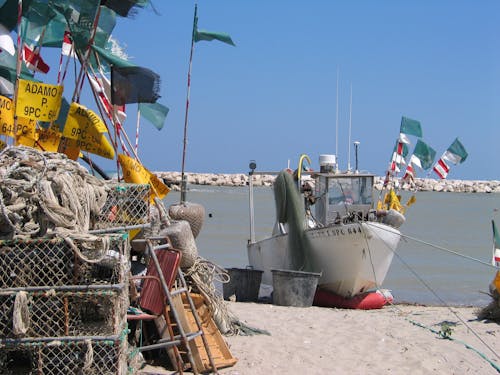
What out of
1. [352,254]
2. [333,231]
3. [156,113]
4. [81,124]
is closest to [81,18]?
[81,124]

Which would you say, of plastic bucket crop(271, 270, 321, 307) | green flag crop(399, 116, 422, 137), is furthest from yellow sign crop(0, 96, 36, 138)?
green flag crop(399, 116, 422, 137)

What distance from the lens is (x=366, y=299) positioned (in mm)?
12547

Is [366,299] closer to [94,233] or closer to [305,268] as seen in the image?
[305,268]

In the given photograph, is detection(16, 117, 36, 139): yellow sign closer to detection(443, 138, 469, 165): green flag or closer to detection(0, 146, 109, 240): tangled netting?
detection(0, 146, 109, 240): tangled netting

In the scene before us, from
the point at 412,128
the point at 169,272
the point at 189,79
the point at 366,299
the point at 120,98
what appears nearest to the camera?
the point at 169,272

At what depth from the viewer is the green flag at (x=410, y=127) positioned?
1659 centimetres

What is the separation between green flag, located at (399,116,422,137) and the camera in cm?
1659

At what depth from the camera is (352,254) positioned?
12.1 metres

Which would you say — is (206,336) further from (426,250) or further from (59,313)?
(426,250)

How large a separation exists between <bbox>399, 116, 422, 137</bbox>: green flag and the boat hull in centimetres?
479

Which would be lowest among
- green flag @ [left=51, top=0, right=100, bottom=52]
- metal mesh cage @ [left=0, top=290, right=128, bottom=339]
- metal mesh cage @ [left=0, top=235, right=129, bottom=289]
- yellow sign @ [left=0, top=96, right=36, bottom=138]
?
metal mesh cage @ [left=0, top=290, right=128, bottom=339]

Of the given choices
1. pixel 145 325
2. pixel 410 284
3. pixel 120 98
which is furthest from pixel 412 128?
pixel 145 325

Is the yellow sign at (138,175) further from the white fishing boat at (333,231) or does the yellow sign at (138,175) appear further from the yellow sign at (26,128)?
the white fishing boat at (333,231)

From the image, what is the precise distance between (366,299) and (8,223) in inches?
325
